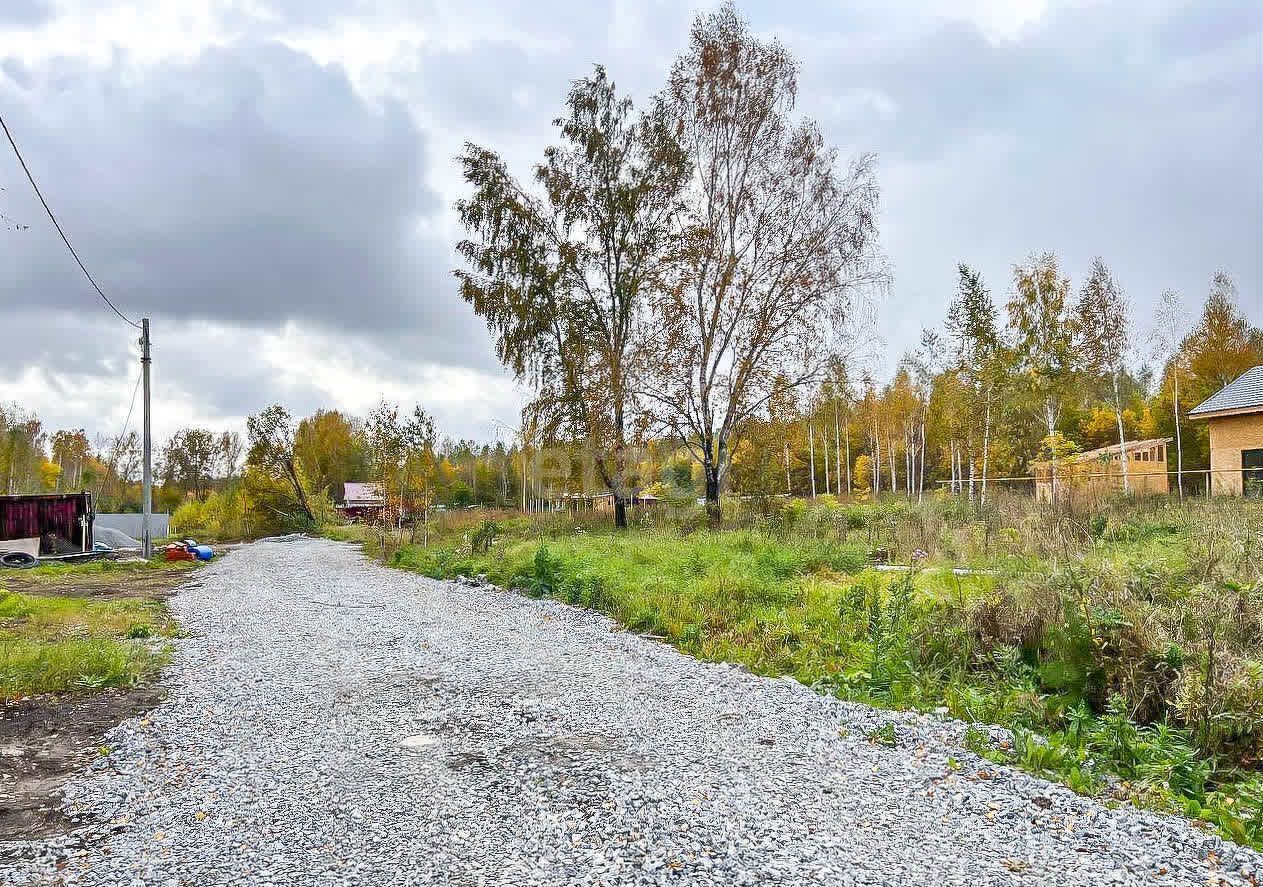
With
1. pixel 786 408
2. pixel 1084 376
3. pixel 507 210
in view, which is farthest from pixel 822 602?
pixel 1084 376

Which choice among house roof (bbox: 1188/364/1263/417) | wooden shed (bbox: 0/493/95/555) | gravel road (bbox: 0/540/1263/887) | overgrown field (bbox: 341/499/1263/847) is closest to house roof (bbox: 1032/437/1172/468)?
house roof (bbox: 1188/364/1263/417)

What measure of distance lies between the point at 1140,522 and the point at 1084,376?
19.1m

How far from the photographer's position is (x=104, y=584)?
14.7 metres

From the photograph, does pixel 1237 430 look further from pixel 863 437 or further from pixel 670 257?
pixel 863 437

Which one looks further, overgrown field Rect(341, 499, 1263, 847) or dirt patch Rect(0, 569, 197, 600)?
dirt patch Rect(0, 569, 197, 600)

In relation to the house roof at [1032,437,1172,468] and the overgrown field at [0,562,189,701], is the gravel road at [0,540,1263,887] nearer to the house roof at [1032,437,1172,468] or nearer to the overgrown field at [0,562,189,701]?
the overgrown field at [0,562,189,701]

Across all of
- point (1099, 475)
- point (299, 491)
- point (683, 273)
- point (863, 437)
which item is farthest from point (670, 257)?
point (863, 437)

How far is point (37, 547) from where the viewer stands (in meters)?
20.1

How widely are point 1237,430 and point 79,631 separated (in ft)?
87.0

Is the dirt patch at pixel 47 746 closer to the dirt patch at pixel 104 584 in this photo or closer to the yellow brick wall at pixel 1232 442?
the dirt patch at pixel 104 584

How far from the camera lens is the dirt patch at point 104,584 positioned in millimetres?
13133

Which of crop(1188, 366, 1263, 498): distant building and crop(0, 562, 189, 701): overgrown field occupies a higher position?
crop(1188, 366, 1263, 498): distant building

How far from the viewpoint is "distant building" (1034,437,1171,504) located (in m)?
14.9

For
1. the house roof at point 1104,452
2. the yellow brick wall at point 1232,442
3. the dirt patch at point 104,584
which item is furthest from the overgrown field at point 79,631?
the yellow brick wall at point 1232,442
